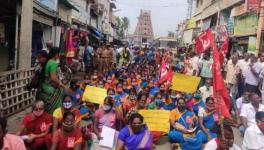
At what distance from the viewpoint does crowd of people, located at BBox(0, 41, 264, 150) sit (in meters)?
6.49

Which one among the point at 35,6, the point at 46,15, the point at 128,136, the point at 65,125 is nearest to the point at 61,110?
the point at 65,125

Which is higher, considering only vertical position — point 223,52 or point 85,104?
point 223,52

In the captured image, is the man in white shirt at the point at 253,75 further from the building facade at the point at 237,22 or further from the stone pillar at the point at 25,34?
the building facade at the point at 237,22

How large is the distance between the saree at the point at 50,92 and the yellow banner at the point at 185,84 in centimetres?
424

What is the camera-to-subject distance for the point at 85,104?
11.3 m

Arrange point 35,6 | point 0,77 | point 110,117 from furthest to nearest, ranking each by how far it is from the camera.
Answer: point 35,6 < point 0,77 < point 110,117

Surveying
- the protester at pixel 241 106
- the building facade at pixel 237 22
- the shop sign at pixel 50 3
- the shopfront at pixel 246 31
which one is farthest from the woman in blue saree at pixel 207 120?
the shopfront at pixel 246 31

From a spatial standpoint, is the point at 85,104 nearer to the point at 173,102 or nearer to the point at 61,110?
the point at 173,102

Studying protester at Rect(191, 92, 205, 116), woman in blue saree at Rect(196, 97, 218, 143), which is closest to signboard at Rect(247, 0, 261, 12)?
protester at Rect(191, 92, 205, 116)

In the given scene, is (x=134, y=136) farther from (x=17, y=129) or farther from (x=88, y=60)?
(x=88, y=60)

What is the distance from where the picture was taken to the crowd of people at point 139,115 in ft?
21.3

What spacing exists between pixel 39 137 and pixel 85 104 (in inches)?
164

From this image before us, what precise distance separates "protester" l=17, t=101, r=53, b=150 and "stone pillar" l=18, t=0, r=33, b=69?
6016 mm

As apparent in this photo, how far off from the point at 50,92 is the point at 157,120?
2.42 m
